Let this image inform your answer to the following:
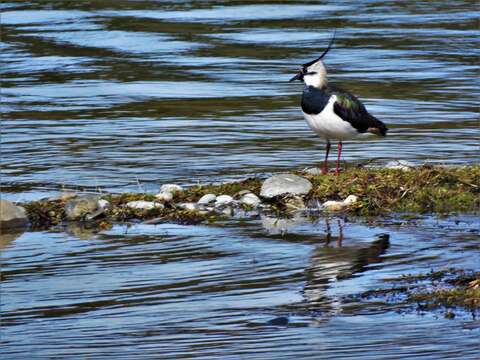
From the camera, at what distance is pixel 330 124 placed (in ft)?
34.3

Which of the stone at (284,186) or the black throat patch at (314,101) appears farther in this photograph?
the black throat patch at (314,101)

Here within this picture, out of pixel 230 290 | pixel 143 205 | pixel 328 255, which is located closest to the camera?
pixel 230 290

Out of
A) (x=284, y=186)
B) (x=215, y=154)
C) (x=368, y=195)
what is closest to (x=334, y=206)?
(x=368, y=195)

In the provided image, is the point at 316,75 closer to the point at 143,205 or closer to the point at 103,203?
the point at 143,205

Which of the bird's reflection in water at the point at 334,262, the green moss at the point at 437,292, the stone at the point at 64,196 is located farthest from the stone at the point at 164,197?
the green moss at the point at 437,292

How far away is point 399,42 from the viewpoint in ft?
61.5

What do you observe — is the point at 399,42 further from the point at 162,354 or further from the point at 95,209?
the point at 162,354

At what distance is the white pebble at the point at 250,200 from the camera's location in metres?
9.84

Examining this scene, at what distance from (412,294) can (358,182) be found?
287cm

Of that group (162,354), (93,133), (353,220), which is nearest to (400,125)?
(93,133)

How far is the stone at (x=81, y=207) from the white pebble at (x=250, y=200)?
45.4 inches

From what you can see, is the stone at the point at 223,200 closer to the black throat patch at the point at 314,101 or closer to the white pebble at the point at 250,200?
the white pebble at the point at 250,200

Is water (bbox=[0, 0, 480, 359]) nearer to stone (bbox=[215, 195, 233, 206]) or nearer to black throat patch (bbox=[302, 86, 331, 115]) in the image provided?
stone (bbox=[215, 195, 233, 206])

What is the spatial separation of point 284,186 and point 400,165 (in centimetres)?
128
